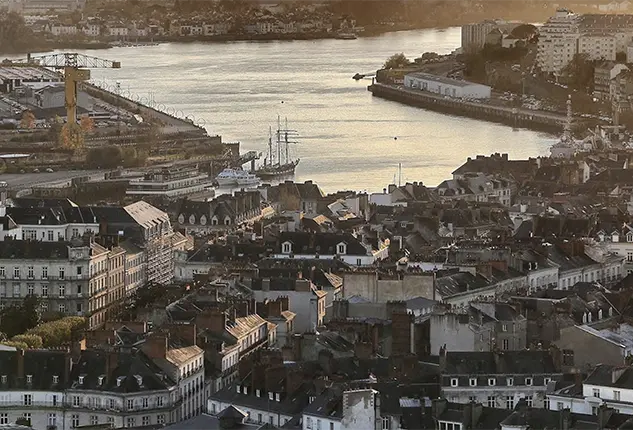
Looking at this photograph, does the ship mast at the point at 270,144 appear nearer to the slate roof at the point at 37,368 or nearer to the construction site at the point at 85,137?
the construction site at the point at 85,137

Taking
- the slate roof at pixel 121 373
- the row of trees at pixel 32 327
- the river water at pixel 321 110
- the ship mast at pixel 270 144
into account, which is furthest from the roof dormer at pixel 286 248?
the ship mast at pixel 270 144

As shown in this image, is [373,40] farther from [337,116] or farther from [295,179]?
[295,179]

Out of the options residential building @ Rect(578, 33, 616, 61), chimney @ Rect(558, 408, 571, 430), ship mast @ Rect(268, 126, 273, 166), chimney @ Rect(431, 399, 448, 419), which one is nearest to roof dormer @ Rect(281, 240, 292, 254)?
chimney @ Rect(431, 399, 448, 419)

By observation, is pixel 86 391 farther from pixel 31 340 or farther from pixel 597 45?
pixel 597 45

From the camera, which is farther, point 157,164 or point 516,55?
point 516,55

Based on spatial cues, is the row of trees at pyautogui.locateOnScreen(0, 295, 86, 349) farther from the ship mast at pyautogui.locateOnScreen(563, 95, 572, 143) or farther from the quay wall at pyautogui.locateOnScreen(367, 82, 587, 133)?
the quay wall at pyautogui.locateOnScreen(367, 82, 587, 133)

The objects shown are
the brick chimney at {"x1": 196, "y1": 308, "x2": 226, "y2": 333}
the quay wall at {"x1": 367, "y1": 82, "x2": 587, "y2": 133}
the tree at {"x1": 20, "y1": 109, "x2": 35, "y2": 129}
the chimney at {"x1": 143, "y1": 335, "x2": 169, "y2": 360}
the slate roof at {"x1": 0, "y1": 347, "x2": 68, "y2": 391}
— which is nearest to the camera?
the slate roof at {"x1": 0, "y1": 347, "x2": 68, "y2": 391}

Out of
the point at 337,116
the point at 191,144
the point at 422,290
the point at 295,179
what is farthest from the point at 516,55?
the point at 422,290
